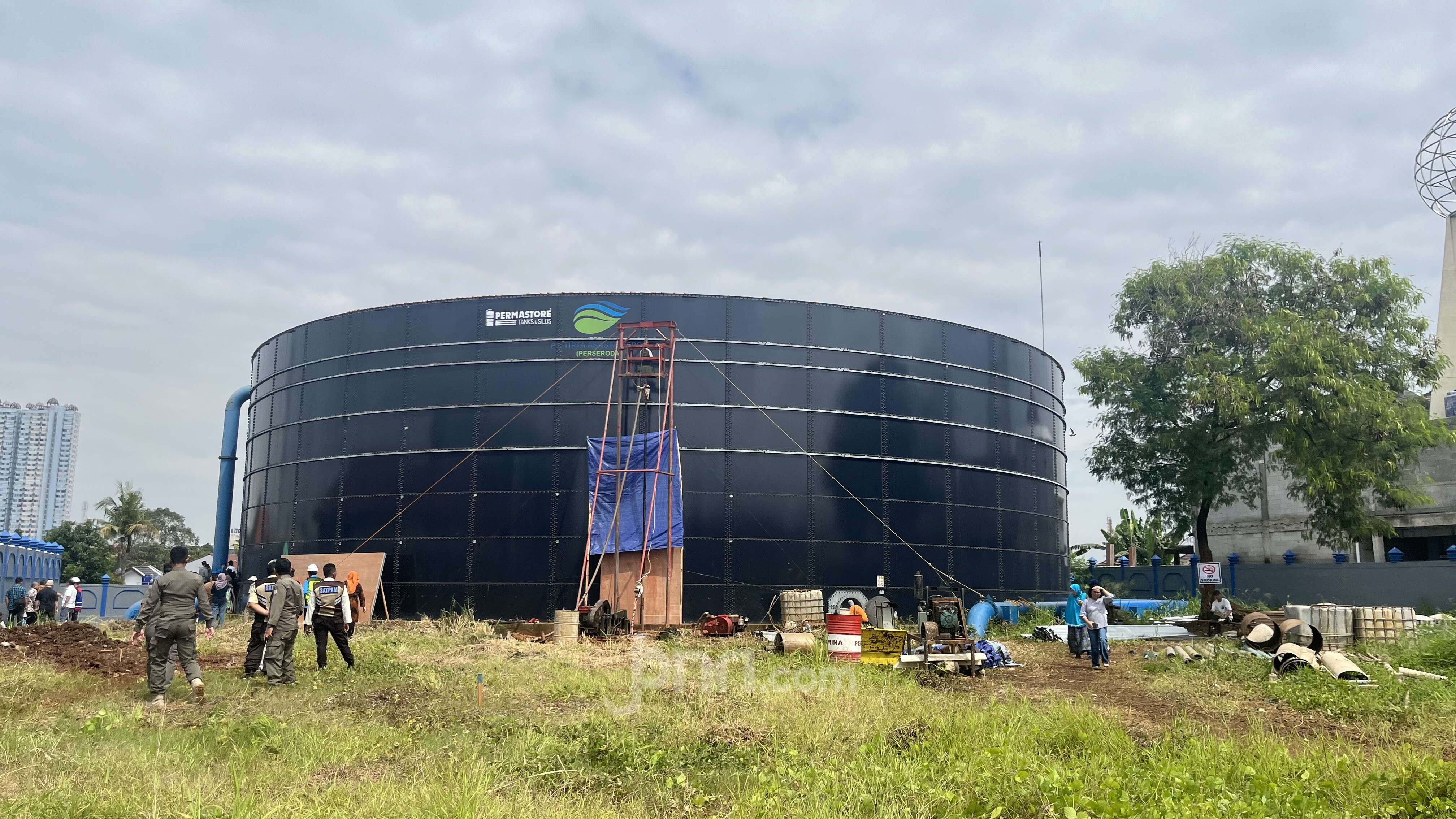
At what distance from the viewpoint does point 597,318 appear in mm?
23250

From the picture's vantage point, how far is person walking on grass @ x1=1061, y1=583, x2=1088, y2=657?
55.1 feet

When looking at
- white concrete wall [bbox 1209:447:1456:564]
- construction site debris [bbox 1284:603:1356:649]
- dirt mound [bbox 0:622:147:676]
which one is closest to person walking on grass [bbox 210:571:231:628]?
dirt mound [bbox 0:622:147:676]

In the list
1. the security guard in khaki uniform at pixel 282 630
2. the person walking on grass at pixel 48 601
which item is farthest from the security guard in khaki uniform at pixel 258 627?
the person walking on grass at pixel 48 601

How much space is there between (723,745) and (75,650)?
38.5ft

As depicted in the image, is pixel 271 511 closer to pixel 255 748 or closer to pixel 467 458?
pixel 467 458

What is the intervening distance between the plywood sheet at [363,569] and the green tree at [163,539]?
55102mm

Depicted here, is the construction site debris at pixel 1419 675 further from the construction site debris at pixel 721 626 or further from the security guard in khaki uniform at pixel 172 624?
the security guard in khaki uniform at pixel 172 624

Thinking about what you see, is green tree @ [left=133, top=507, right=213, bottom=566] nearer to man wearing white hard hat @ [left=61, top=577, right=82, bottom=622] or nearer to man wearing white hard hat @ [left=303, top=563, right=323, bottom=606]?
man wearing white hard hat @ [left=61, top=577, right=82, bottom=622]

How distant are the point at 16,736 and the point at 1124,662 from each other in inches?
583

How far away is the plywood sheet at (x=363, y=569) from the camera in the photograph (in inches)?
878

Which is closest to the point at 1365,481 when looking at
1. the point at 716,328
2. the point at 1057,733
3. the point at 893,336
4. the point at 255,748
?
the point at 893,336

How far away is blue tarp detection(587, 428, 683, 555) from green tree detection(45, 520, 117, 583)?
164 feet

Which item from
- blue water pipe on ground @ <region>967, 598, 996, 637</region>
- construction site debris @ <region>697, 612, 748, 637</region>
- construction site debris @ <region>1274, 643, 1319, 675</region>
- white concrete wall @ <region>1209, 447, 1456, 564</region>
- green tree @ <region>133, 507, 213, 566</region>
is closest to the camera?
construction site debris @ <region>1274, 643, 1319, 675</region>

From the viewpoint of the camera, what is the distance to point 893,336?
2461 cm
